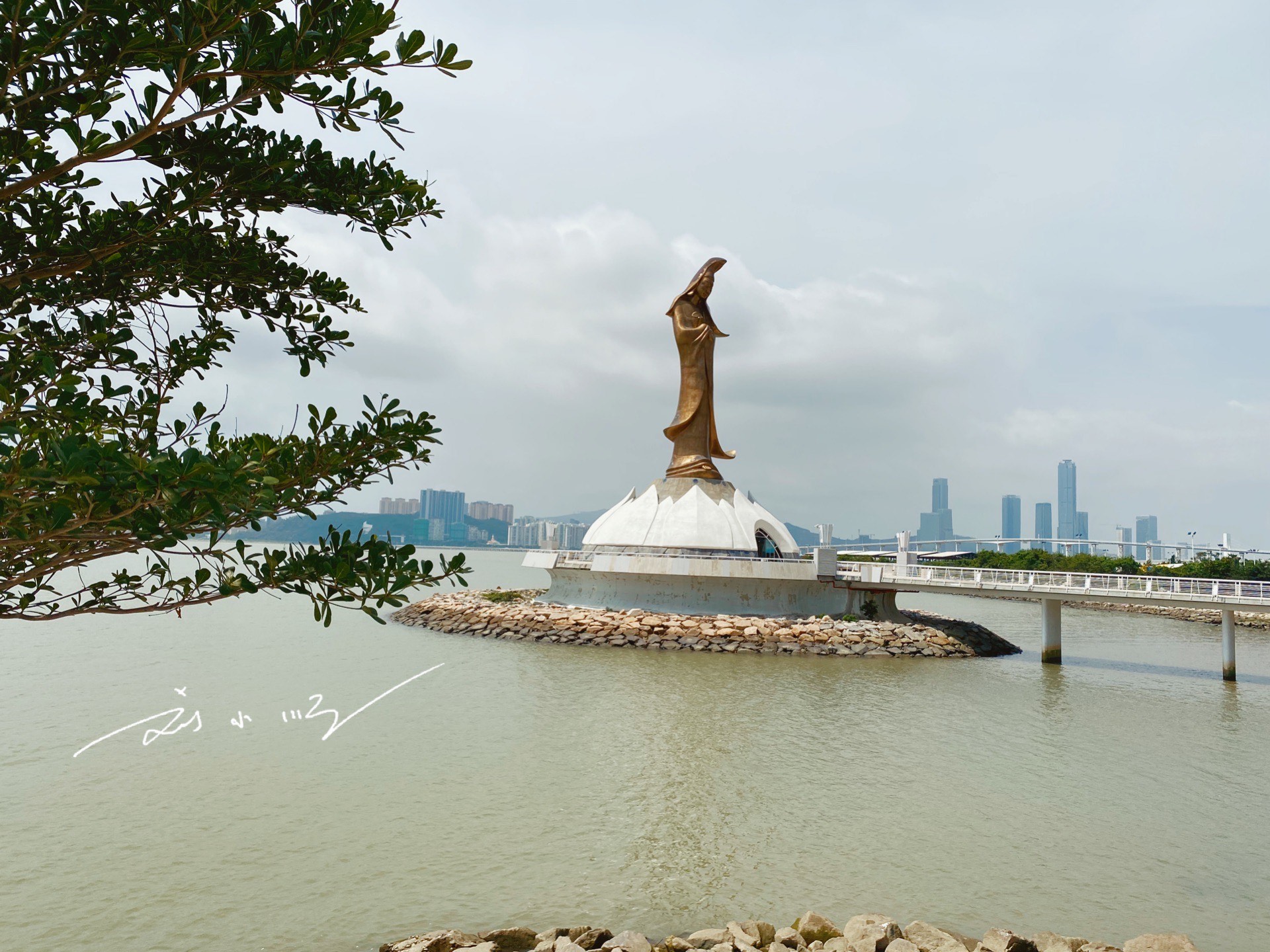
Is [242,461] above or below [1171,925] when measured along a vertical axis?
above

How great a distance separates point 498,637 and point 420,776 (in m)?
13.7

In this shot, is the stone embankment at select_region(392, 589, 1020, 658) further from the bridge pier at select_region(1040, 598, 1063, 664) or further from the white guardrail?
the bridge pier at select_region(1040, 598, 1063, 664)

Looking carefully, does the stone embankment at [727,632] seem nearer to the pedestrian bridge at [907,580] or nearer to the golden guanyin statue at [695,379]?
the pedestrian bridge at [907,580]

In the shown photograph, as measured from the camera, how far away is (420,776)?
10.6m

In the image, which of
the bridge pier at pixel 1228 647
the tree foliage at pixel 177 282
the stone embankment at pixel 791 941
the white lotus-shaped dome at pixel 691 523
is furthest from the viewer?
the white lotus-shaped dome at pixel 691 523

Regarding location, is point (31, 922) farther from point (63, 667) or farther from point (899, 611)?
point (899, 611)

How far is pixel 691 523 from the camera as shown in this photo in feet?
87.5

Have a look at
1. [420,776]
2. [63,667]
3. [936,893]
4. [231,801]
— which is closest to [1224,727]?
[936,893]

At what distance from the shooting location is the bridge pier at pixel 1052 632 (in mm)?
22812

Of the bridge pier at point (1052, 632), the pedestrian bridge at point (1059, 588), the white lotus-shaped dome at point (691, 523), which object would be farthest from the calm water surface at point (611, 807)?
the white lotus-shaped dome at point (691, 523)

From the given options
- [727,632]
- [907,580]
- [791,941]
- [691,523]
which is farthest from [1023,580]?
[791,941]

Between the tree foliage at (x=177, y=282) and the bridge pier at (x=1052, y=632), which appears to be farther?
the bridge pier at (x=1052, y=632)

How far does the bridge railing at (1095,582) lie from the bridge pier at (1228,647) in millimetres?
677

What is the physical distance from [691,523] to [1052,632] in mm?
10774
